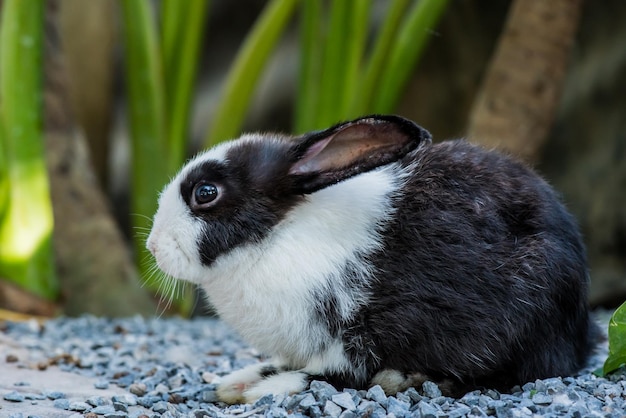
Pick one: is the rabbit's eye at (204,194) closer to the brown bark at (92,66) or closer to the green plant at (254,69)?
the green plant at (254,69)

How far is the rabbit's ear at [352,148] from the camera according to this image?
2.13 metres

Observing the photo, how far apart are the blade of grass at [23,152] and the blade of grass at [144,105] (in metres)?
0.61

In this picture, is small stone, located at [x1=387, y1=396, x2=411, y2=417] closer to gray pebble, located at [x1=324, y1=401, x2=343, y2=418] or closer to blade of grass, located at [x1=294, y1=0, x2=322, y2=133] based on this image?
gray pebble, located at [x1=324, y1=401, x2=343, y2=418]

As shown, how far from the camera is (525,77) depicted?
4.23 meters

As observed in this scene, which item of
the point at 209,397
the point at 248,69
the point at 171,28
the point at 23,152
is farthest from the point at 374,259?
the point at 171,28

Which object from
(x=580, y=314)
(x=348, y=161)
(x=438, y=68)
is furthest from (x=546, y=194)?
(x=438, y=68)

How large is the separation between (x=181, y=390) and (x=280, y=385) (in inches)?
15.6

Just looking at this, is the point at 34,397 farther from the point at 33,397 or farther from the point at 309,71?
the point at 309,71

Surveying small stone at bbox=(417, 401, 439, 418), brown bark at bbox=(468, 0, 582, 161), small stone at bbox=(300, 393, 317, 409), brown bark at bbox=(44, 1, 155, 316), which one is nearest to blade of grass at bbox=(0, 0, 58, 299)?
brown bark at bbox=(44, 1, 155, 316)

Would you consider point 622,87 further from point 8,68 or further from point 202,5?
point 8,68

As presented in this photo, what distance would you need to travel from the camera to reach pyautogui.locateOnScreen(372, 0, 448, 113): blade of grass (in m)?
4.30

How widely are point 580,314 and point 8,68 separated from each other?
9.56ft

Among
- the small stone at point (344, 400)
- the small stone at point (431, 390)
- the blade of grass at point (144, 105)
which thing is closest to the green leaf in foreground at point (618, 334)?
the small stone at point (431, 390)

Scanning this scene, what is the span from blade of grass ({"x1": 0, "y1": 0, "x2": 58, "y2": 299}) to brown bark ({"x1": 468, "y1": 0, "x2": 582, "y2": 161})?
220cm
